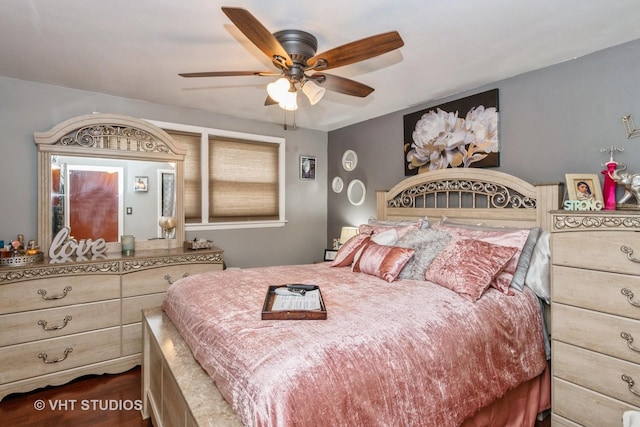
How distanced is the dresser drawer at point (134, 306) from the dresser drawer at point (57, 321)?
52 mm

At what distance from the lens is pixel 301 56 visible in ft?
6.52

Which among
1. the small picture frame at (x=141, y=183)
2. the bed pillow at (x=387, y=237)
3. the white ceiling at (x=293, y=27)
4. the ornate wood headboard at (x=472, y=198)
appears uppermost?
the white ceiling at (x=293, y=27)

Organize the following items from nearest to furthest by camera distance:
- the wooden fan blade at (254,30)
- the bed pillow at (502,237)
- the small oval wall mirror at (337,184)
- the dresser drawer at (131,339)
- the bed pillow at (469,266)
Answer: the wooden fan blade at (254,30) < the bed pillow at (469,266) < the bed pillow at (502,237) < the dresser drawer at (131,339) < the small oval wall mirror at (337,184)

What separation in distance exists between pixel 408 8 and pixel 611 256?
67.3 inches

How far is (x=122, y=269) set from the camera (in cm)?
284

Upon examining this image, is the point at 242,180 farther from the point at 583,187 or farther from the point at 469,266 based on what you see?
the point at 583,187

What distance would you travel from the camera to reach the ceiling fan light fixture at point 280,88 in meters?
2.03

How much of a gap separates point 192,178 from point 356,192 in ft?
6.58

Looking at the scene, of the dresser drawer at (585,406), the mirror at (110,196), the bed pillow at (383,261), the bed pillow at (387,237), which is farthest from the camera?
the mirror at (110,196)

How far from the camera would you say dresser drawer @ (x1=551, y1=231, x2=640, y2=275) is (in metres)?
1.69

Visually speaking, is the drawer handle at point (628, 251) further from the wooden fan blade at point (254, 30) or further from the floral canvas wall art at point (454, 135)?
the wooden fan blade at point (254, 30)

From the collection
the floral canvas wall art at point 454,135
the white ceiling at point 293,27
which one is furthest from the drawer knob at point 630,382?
the white ceiling at point 293,27

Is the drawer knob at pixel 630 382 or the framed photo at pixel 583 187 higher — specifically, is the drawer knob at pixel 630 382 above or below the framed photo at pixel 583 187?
below

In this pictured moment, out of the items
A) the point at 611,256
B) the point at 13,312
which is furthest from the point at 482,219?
the point at 13,312
